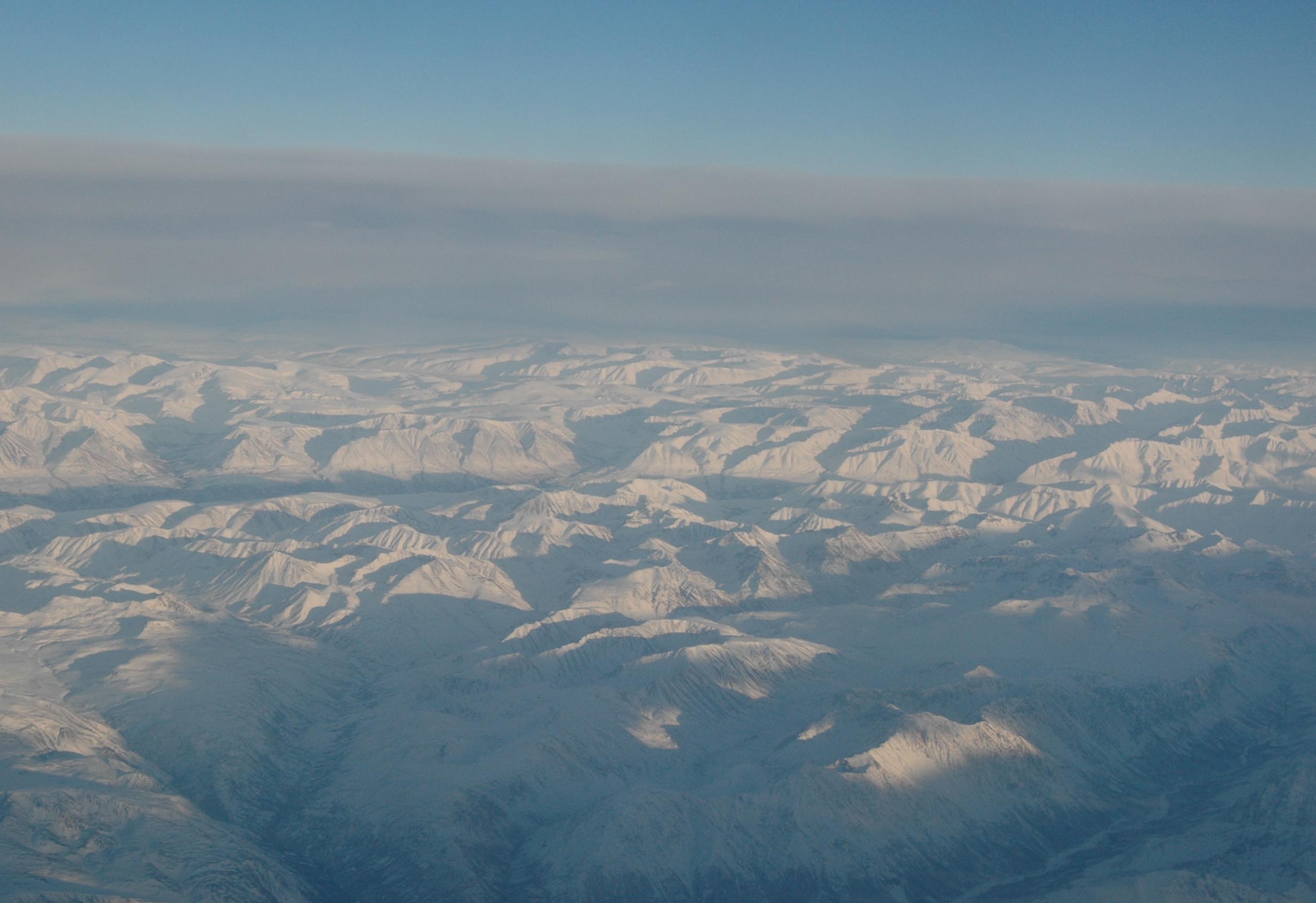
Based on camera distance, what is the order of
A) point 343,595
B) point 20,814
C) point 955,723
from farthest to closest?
point 343,595, point 955,723, point 20,814

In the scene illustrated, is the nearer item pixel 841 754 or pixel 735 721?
pixel 841 754

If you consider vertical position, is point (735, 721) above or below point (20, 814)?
below

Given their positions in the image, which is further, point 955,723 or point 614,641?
point 614,641

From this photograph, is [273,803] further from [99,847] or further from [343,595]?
[343,595]

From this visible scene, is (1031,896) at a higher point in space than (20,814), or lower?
lower

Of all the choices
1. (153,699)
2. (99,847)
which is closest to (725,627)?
(153,699)

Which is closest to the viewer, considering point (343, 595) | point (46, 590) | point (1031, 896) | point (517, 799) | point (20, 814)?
point (20, 814)

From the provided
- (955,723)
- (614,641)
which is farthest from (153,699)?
(955,723)

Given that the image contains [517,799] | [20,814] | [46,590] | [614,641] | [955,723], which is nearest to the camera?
[20,814]

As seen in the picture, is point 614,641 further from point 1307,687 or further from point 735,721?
point 1307,687
